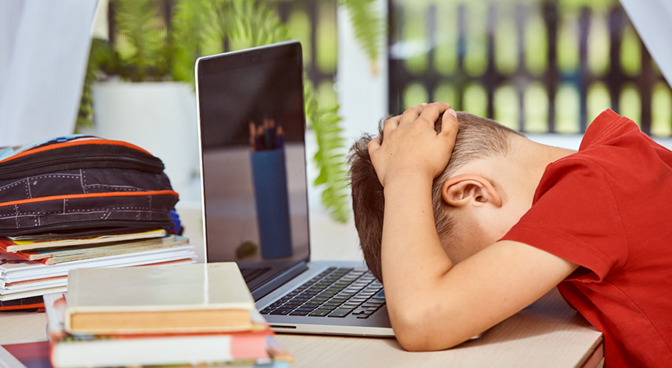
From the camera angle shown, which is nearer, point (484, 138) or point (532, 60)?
point (484, 138)

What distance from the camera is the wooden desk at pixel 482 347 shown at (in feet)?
2.17

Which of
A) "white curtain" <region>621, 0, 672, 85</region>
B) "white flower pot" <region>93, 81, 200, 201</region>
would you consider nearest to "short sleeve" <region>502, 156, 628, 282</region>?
"white curtain" <region>621, 0, 672, 85</region>

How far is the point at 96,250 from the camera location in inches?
33.9

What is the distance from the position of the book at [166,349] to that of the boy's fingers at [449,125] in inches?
16.9

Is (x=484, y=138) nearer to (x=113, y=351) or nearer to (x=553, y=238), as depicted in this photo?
(x=553, y=238)

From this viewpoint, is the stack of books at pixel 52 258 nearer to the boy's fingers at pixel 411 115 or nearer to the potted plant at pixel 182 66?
the boy's fingers at pixel 411 115

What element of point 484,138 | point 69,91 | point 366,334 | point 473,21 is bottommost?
point 366,334

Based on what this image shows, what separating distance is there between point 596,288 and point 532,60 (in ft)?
4.52

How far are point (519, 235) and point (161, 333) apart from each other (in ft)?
1.28

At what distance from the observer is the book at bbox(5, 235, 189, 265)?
0.83 m

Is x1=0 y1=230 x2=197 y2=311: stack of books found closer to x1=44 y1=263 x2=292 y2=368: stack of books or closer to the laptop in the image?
the laptop

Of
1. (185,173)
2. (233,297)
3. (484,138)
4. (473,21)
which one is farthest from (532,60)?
(233,297)

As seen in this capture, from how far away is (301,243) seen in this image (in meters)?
1.15

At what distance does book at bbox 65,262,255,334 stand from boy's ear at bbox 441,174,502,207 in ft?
1.16
